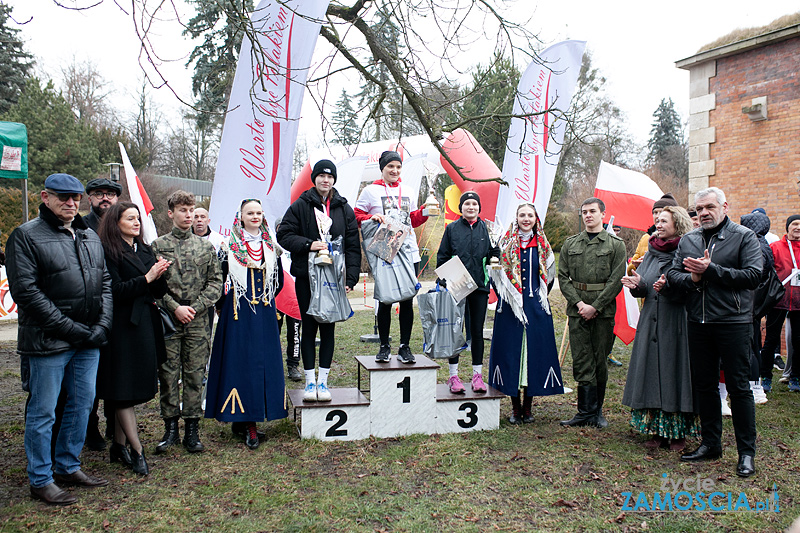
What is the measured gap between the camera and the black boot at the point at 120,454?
13.5 ft

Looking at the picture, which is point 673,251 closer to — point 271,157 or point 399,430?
point 399,430

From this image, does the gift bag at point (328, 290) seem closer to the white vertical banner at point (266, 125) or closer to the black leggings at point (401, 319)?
the black leggings at point (401, 319)

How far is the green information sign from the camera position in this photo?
7.75 metres

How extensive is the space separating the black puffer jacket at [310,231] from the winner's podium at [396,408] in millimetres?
894

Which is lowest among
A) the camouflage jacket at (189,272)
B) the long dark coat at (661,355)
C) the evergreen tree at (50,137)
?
the long dark coat at (661,355)

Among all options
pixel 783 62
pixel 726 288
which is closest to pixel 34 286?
pixel 726 288

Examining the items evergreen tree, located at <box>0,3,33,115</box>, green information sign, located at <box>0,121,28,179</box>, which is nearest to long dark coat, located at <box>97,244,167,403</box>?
green information sign, located at <box>0,121,28,179</box>

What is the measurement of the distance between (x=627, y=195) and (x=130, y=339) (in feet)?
21.4

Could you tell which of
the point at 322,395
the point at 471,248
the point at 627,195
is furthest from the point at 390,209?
the point at 627,195

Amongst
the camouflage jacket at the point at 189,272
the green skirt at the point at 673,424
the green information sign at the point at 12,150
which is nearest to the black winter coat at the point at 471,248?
the green skirt at the point at 673,424

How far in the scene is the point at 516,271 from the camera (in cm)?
514

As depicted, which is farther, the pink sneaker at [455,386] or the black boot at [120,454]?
the pink sneaker at [455,386]

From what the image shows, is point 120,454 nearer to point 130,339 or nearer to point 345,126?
point 130,339

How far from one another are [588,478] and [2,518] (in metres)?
3.64
